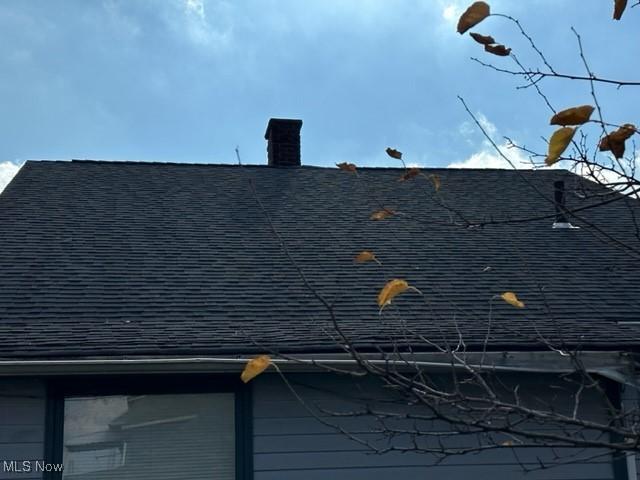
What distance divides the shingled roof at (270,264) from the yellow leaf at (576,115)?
2598mm

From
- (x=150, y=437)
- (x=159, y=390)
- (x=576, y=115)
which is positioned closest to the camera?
(x=576, y=115)

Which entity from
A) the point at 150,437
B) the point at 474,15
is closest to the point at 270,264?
the point at 150,437

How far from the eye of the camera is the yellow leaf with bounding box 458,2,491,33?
2342mm

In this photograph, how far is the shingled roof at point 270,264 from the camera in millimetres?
6152

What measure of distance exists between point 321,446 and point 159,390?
1253 mm

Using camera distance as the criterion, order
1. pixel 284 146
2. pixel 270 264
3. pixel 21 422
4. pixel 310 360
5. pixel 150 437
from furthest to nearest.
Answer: pixel 284 146, pixel 270 264, pixel 150 437, pixel 21 422, pixel 310 360

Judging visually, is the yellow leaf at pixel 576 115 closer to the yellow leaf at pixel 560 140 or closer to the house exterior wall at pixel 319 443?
the yellow leaf at pixel 560 140

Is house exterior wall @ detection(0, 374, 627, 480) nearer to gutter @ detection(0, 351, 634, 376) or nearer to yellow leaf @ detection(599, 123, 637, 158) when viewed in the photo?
gutter @ detection(0, 351, 634, 376)

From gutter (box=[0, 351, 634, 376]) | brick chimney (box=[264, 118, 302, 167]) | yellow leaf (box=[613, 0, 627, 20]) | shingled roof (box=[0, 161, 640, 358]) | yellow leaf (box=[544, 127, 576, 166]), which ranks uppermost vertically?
brick chimney (box=[264, 118, 302, 167])

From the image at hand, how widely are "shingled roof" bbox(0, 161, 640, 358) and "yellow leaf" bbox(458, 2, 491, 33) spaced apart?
2677 mm

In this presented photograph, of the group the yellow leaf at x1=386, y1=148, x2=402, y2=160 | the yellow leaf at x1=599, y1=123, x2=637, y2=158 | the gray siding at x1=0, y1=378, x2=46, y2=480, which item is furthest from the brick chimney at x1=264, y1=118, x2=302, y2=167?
the yellow leaf at x1=599, y1=123, x2=637, y2=158

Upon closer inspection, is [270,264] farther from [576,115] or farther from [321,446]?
[576,115]

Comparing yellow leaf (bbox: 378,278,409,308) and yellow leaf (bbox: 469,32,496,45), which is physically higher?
yellow leaf (bbox: 469,32,496,45)

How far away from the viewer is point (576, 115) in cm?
228
